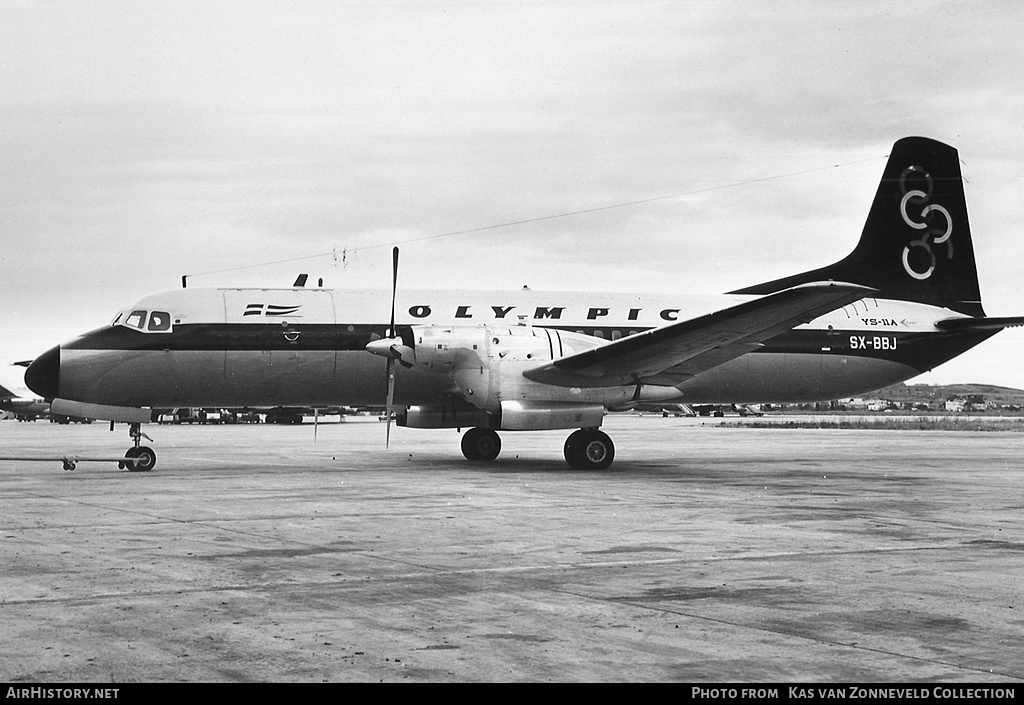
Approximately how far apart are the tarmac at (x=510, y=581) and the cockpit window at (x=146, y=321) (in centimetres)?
429

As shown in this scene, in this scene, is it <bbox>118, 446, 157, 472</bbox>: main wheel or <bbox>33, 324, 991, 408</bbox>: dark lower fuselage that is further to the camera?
<bbox>33, 324, 991, 408</bbox>: dark lower fuselage

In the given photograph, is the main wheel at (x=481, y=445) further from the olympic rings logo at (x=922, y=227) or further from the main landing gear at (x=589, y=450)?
the olympic rings logo at (x=922, y=227)

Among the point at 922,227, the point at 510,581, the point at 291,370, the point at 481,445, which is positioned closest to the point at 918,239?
the point at 922,227

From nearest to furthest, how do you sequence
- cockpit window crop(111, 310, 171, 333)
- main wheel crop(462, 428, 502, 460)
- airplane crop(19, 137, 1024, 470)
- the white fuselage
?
airplane crop(19, 137, 1024, 470) < the white fuselage < cockpit window crop(111, 310, 171, 333) < main wheel crop(462, 428, 502, 460)

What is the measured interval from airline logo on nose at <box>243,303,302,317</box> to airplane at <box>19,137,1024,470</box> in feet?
0.14

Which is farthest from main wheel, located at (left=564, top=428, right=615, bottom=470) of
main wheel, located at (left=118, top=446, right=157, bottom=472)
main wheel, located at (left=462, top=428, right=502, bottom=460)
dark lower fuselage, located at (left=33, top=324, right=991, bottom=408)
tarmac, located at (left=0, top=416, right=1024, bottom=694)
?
main wheel, located at (left=118, top=446, right=157, bottom=472)

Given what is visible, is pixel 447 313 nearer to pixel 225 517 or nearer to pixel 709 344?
pixel 709 344

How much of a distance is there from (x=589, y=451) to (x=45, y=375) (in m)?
10.5

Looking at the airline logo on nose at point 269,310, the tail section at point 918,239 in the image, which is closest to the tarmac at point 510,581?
the airline logo on nose at point 269,310

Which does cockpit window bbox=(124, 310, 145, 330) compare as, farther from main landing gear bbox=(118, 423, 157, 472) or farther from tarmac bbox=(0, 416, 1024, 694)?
tarmac bbox=(0, 416, 1024, 694)

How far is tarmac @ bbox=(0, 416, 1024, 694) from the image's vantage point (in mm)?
5537

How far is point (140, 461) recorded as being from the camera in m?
19.9

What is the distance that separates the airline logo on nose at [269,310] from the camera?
21359 mm
